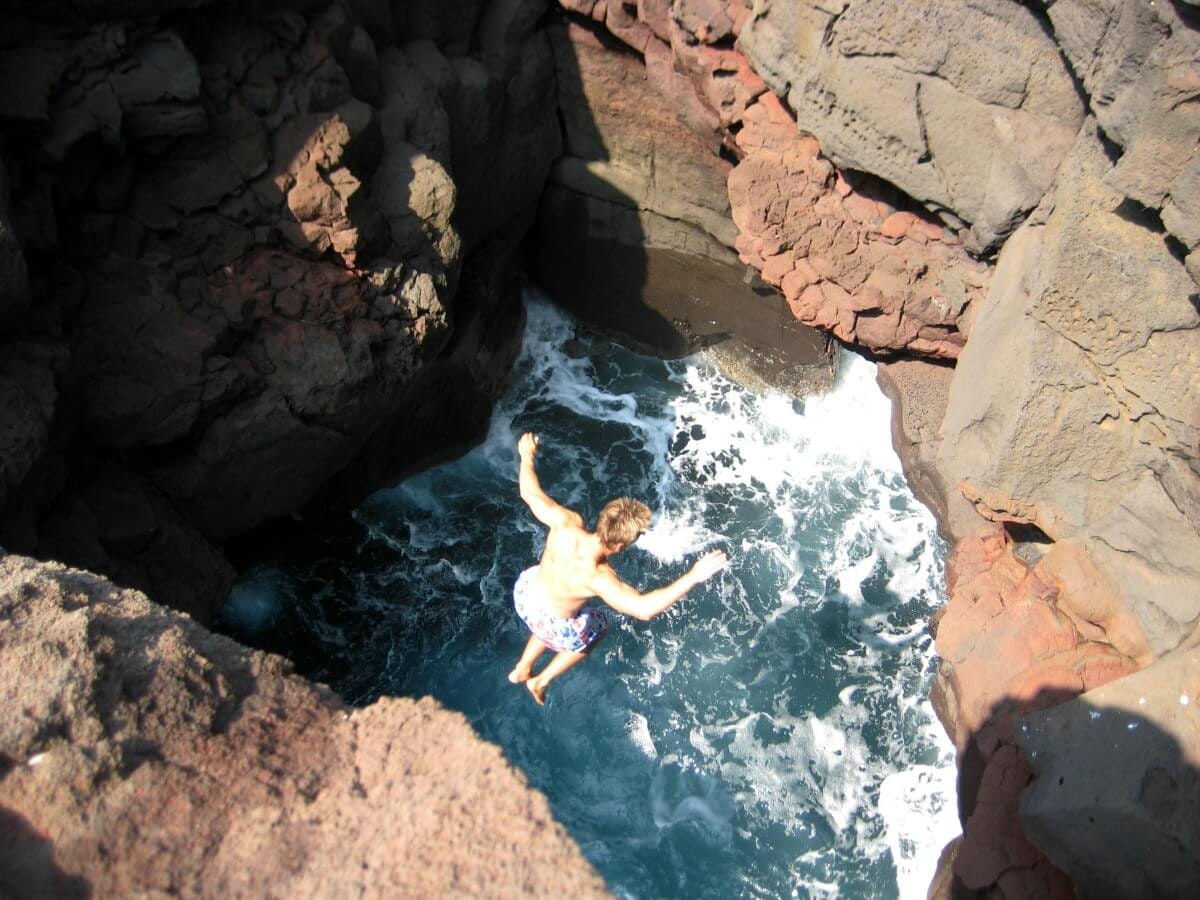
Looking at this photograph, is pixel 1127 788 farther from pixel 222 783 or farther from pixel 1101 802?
pixel 222 783

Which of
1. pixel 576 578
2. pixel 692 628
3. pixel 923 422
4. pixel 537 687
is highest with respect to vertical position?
pixel 576 578

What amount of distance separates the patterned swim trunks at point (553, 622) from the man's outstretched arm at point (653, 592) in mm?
458

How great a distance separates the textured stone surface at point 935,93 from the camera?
21.4 ft

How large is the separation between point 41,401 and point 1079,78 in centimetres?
630

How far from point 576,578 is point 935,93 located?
424cm

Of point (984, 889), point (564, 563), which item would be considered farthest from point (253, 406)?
point (984, 889)

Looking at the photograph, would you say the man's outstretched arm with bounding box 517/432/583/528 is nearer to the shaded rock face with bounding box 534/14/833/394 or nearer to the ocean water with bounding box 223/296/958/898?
the ocean water with bounding box 223/296/958/898

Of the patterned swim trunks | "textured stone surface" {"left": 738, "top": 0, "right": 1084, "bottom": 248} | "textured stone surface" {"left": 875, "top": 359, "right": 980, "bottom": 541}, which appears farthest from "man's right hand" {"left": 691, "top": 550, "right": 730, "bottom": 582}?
"textured stone surface" {"left": 875, "top": 359, "right": 980, "bottom": 541}

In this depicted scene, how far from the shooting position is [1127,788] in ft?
17.2

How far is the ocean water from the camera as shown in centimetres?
730

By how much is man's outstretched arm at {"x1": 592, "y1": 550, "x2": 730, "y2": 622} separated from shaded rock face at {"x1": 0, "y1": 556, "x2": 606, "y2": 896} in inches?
45.6

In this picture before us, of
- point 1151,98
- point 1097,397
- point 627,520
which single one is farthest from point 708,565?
point 1097,397

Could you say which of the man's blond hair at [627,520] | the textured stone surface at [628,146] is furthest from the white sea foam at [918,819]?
the textured stone surface at [628,146]

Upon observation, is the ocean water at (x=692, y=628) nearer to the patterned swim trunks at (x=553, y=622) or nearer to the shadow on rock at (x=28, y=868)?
the patterned swim trunks at (x=553, y=622)
